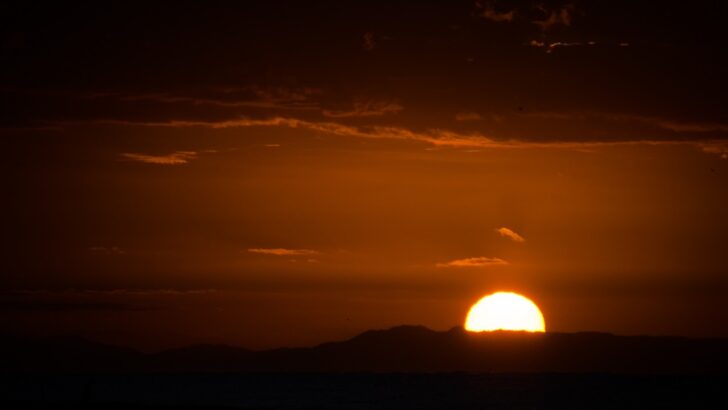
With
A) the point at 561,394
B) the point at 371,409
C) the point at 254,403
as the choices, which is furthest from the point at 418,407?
the point at 561,394

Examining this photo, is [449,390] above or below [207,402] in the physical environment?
above

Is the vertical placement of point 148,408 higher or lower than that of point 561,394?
lower

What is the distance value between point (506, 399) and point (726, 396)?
43.3m

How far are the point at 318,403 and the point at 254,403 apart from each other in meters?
9.57

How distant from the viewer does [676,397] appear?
180000 millimetres

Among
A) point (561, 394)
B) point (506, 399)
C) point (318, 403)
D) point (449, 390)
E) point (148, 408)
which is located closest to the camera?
point (148, 408)

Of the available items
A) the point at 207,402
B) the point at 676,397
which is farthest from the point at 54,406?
the point at 676,397

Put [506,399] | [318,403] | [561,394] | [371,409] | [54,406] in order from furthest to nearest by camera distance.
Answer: [561,394] < [506,399] < [318,403] < [371,409] < [54,406]

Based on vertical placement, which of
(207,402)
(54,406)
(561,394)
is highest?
(561,394)

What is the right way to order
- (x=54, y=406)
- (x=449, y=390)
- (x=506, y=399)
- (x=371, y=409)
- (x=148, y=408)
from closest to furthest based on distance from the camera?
(x=54, y=406) < (x=148, y=408) < (x=371, y=409) < (x=506, y=399) < (x=449, y=390)

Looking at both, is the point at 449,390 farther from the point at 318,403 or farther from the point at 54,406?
the point at 54,406

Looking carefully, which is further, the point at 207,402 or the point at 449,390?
the point at 449,390

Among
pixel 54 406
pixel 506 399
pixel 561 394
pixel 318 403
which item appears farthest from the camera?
pixel 561 394

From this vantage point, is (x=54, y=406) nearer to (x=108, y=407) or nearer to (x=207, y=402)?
(x=108, y=407)
